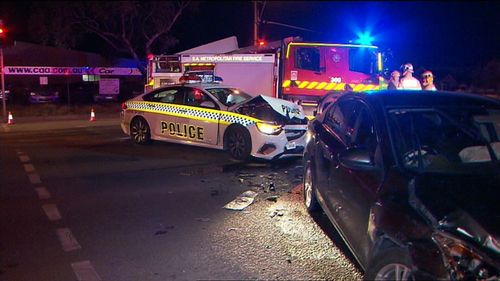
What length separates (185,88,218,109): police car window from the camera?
10.6m

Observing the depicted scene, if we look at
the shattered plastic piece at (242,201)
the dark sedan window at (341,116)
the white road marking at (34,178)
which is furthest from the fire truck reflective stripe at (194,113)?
the dark sedan window at (341,116)

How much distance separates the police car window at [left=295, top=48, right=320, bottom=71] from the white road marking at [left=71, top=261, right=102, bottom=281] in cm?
1042

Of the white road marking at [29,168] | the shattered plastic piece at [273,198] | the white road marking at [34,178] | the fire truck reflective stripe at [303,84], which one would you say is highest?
the fire truck reflective stripe at [303,84]

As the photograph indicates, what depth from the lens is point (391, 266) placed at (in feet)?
10.8

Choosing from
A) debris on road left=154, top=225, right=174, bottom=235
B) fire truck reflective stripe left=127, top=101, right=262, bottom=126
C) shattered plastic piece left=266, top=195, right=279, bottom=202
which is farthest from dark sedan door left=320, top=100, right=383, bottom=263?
fire truck reflective stripe left=127, top=101, right=262, bottom=126

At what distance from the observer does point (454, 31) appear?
25.7 m

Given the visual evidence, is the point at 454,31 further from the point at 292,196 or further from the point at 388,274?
the point at 388,274

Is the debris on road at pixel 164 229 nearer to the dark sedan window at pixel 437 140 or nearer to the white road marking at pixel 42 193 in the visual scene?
the white road marking at pixel 42 193

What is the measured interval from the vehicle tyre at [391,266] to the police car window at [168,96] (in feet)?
26.2

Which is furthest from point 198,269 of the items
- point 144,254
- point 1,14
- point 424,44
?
point 1,14

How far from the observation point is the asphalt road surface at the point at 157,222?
471cm

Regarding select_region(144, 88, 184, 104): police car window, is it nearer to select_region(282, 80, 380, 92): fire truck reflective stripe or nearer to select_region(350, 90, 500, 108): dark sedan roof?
select_region(282, 80, 380, 92): fire truck reflective stripe

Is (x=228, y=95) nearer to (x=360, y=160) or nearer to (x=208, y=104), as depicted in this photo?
(x=208, y=104)

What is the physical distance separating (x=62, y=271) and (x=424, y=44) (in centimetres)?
3068
